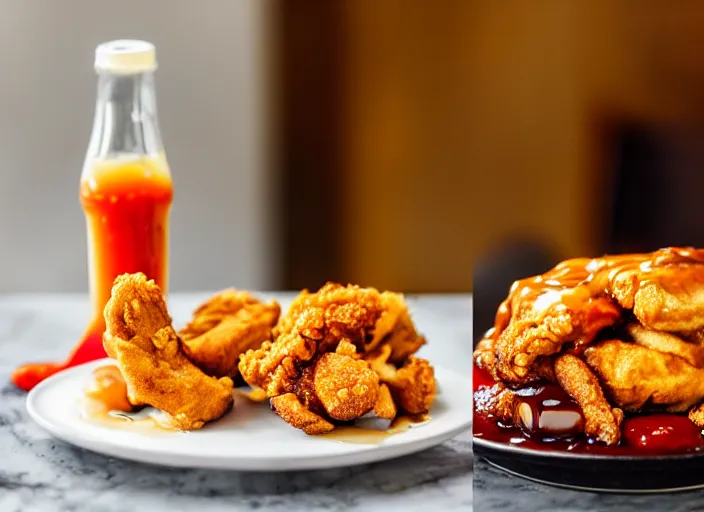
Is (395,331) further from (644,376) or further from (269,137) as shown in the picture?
(269,137)

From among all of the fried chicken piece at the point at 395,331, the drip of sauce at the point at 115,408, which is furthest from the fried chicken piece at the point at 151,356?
the fried chicken piece at the point at 395,331

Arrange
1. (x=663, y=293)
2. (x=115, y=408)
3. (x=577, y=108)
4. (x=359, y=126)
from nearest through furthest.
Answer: (x=663, y=293), (x=115, y=408), (x=577, y=108), (x=359, y=126)

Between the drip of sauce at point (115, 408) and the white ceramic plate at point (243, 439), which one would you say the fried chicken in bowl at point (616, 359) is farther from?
the drip of sauce at point (115, 408)

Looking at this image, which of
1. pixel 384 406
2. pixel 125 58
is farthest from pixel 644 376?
pixel 125 58

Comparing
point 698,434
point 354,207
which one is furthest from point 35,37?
point 698,434

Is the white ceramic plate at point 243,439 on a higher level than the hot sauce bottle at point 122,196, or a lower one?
lower
